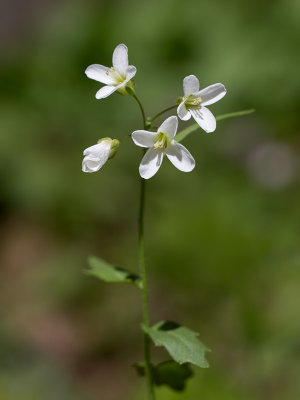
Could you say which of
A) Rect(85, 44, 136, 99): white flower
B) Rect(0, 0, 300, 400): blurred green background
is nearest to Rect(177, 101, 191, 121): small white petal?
Rect(85, 44, 136, 99): white flower

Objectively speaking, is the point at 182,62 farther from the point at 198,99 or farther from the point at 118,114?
the point at 198,99

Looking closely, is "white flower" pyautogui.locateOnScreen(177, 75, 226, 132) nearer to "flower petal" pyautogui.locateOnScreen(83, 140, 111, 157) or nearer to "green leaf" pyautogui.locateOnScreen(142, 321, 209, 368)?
"flower petal" pyautogui.locateOnScreen(83, 140, 111, 157)

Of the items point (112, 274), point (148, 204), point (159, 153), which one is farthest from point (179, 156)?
point (148, 204)

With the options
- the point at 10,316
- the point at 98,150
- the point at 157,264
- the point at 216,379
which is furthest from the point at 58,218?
the point at 98,150

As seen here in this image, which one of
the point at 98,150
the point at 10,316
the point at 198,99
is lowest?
the point at 10,316

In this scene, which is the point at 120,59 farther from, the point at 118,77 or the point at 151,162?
the point at 151,162
